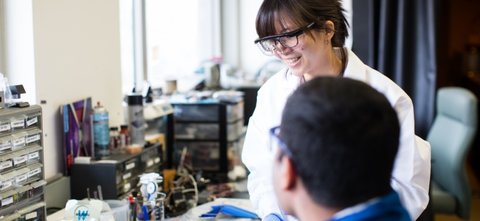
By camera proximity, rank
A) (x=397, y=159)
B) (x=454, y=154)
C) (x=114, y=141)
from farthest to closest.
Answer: (x=454, y=154) → (x=114, y=141) → (x=397, y=159)

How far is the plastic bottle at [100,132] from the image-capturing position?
2.10m

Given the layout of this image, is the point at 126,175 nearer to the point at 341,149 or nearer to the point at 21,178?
the point at 21,178

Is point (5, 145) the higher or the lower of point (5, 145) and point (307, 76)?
the lower

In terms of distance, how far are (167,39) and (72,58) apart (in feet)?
5.75

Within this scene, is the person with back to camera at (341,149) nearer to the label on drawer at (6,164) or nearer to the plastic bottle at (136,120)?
the label on drawer at (6,164)

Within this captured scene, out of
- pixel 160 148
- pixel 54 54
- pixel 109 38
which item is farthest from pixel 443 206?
pixel 54 54

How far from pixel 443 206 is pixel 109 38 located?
2.07m

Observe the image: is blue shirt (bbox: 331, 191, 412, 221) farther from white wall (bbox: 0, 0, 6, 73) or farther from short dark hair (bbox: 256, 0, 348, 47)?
white wall (bbox: 0, 0, 6, 73)

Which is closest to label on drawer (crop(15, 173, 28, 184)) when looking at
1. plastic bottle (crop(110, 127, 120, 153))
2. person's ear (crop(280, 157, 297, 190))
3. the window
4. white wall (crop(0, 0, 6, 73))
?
white wall (crop(0, 0, 6, 73))

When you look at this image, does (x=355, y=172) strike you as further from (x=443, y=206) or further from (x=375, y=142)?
(x=443, y=206)

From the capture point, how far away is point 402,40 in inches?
127

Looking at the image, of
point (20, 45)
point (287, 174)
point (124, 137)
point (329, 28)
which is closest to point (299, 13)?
point (329, 28)

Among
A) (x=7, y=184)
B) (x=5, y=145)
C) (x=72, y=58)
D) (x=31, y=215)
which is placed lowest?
(x=31, y=215)

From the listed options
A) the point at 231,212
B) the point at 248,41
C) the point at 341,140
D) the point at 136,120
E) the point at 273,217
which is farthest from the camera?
the point at 248,41
